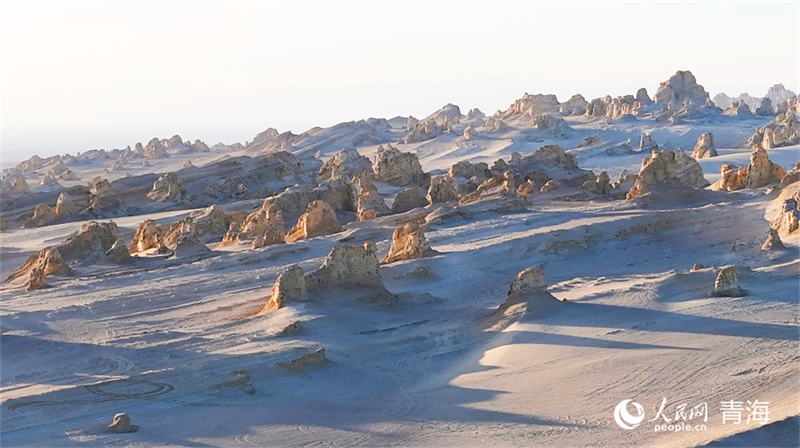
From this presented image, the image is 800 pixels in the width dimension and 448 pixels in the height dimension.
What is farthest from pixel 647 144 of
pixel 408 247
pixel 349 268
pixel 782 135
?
pixel 349 268

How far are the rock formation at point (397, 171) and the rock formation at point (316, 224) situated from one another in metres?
12.4

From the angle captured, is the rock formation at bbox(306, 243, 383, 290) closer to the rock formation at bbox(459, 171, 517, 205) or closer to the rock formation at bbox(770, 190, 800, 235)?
the rock formation at bbox(770, 190, 800, 235)

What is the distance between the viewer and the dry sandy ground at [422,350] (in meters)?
10.1

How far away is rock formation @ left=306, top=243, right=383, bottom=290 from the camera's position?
15797 mm

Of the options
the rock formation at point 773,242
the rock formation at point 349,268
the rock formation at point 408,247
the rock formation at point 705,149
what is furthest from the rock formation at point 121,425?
the rock formation at point 705,149

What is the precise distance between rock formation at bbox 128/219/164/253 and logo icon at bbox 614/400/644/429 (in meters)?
15.2

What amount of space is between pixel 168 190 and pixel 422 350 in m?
24.3

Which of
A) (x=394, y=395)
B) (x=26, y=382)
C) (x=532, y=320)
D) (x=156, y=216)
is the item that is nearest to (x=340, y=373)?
(x=394, y=395)

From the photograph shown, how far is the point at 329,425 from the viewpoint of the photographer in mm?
10367

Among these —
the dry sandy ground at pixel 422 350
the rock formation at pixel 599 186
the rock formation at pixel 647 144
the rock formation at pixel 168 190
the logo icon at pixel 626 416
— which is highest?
the rock formation at pixel 168 190

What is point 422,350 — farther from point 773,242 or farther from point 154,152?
point 154,152

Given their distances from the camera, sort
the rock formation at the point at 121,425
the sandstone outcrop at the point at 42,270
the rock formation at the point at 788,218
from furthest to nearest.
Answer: the sandstone outcrop at the point at 42,270 → the rock formation at the point at 788,218 → the rock formation at the point at 121,425

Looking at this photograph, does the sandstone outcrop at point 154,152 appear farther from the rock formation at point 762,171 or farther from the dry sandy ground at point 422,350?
the rock formation at point 762,171

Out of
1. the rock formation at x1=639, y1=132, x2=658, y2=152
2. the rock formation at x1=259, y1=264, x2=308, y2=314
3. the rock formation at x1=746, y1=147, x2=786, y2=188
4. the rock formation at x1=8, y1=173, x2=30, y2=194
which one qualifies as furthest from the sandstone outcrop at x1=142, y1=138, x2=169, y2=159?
the rock formation at x1=259, y1=264, x2=308, y2=314
